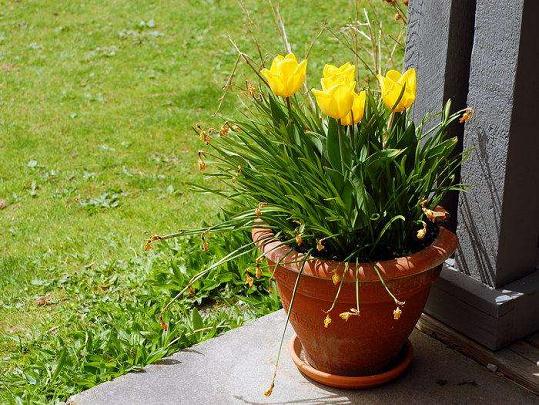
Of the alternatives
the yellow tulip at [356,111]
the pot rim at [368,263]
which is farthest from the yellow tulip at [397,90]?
the pot rim at [368,263]

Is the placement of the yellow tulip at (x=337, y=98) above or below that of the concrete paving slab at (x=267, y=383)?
above

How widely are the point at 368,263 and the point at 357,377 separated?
0.47m

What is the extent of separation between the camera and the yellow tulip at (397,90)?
2.75 metres

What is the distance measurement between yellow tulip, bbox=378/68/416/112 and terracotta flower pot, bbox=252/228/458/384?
466 mm

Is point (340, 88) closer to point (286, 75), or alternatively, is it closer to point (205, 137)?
point (286, 75)

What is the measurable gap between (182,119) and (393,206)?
11.7 feet

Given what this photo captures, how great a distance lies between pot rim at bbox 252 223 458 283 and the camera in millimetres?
2723

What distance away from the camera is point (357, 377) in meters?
3.00

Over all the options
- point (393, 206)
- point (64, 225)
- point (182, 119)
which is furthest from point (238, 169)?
point (182, 119)

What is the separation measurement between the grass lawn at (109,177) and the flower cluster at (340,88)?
652mm

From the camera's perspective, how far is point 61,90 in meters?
6.87

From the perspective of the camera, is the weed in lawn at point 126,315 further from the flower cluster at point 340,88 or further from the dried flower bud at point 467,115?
the dried flower bud at point 467,115

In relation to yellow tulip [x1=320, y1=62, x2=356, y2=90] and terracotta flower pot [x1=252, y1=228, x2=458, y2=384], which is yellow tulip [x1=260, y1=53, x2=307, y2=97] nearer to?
yellow tulip [x1=320, y1=62, x2=356, y2=90]

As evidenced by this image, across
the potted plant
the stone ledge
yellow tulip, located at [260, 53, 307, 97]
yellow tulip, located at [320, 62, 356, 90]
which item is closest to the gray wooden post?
the stone ledge
